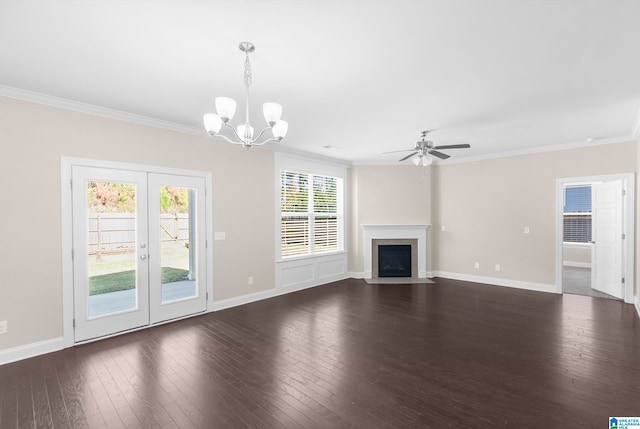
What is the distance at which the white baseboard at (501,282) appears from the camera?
569 cm

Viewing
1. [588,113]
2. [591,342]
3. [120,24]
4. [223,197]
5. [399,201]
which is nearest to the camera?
[120,24]

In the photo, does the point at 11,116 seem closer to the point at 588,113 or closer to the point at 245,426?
the point at 245,426

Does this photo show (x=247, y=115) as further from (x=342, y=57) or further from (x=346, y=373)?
(x=346, y=373)

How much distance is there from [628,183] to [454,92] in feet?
13.4

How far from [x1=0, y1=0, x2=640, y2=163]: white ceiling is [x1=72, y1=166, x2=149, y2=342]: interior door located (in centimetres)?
95

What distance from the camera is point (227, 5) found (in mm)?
1857

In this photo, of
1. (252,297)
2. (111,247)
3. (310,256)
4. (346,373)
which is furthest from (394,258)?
(111,247)

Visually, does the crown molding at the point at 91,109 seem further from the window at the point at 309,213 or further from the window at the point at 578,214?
the window at the point at 578,214

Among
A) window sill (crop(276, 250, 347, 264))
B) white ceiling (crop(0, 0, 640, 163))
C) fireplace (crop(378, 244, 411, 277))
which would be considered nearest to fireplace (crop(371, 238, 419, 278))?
fireplace (crop(378, 244, 411, 277))

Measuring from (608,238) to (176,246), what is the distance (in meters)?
7.22

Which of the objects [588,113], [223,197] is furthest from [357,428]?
[588,113]

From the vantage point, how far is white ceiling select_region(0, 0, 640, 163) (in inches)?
75.5

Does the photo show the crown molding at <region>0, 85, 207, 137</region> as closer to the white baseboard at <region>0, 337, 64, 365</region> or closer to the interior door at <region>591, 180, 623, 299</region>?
the white baseboard at <region>0, 337, 64, 365</region>

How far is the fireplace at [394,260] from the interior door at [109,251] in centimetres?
490
